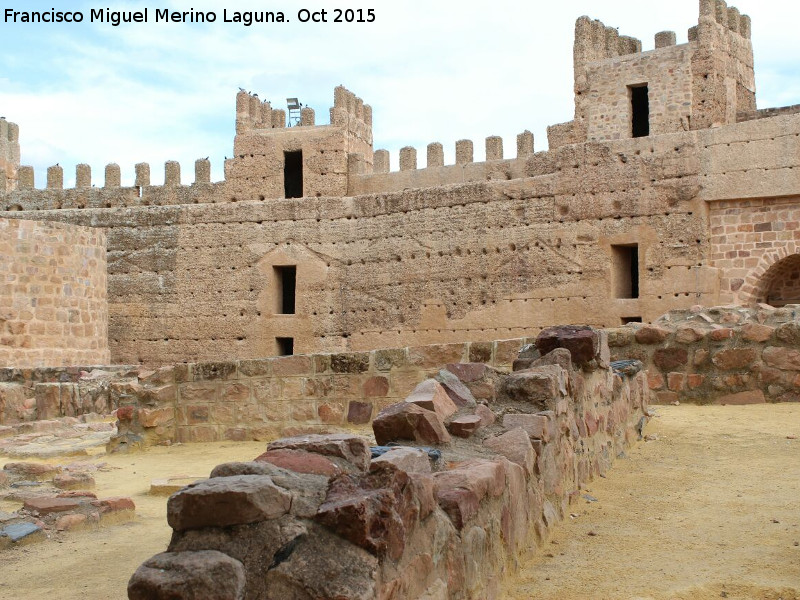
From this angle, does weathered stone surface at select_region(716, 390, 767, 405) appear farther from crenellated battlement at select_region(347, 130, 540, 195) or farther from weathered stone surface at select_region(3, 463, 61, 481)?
crenellated battlement at select_region(347, 130, 540, 195)

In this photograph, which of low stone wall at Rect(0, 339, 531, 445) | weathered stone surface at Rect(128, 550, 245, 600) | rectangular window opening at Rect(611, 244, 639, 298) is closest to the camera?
weathered stone surface at Rect(128, 550, 245, 600)

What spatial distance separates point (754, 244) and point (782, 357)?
6750 mm

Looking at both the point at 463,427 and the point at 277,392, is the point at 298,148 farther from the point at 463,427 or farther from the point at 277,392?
the point at 463,427

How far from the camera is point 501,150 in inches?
681

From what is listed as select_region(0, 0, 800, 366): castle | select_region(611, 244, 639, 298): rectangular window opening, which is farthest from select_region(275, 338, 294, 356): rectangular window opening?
select_region(611, 244, 639, 298): rectangular window opening

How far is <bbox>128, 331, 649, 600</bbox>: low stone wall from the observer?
8.40ft

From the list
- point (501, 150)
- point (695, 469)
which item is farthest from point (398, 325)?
point (695, 469)

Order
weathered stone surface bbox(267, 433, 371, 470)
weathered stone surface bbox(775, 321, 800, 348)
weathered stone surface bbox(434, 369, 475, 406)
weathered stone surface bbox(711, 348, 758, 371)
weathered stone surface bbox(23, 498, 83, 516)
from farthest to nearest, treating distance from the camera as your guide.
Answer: weathered stone surface bbox(711, 348, 758, 371), weathered stone surface bbox(775, 321, 800, 348), weathered stone surface bbox(23, 498, 83, 516), weathered stone surface bbox(434, 369, 475, 406), weathered stone surface bbox(267, 433, 371, 470)

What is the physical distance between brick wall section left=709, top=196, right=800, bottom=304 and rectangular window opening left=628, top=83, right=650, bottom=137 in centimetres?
305

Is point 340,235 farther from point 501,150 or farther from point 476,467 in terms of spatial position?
point 476,467

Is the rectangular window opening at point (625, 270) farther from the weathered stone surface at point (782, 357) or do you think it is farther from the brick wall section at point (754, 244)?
the weathered stone surface at point (782, 357)

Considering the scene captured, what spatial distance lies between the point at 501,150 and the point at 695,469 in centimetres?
1188

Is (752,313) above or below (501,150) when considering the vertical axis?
below

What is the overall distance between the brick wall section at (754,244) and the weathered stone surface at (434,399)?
36.6 feet
